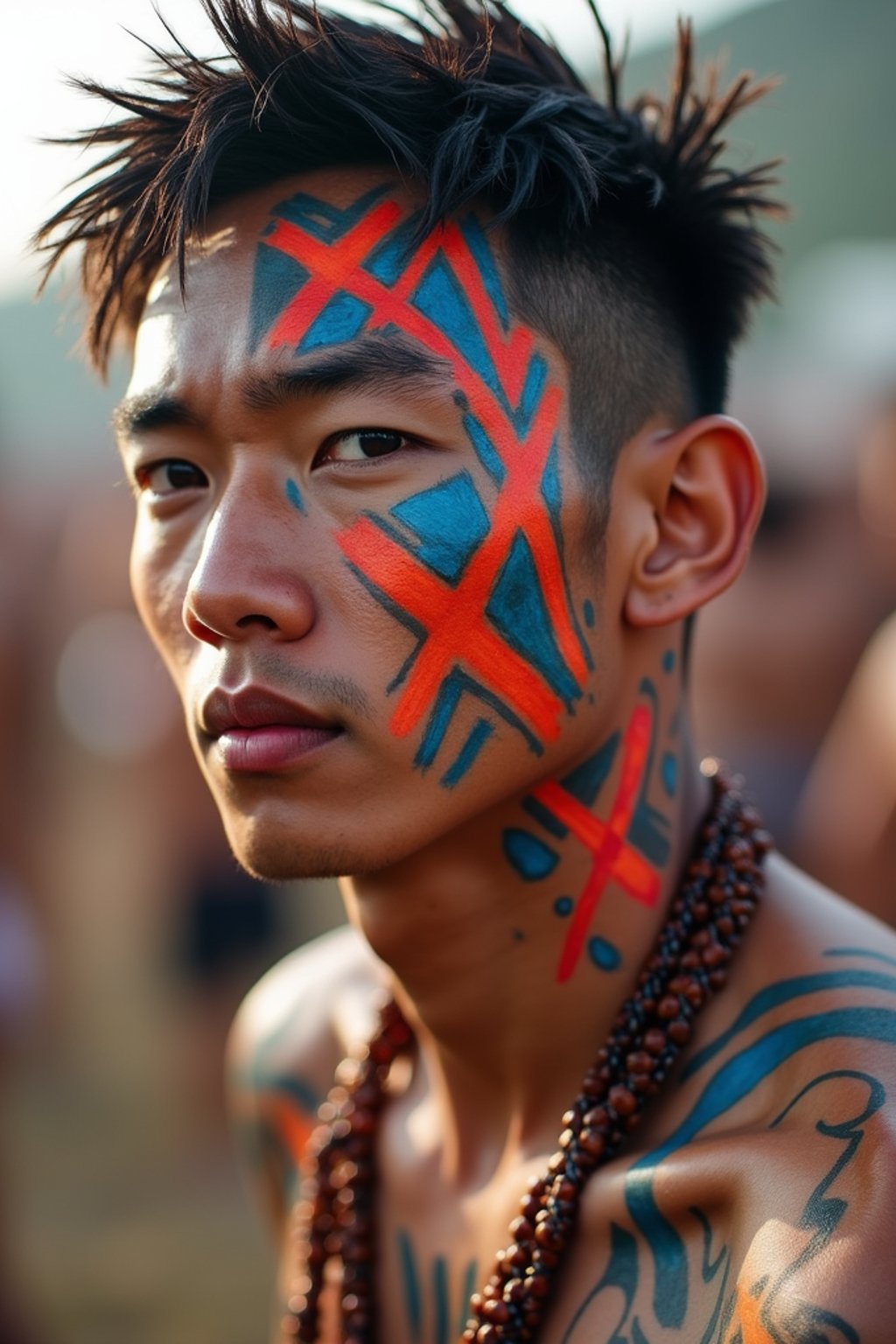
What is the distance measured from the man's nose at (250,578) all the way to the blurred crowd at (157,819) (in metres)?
3.05

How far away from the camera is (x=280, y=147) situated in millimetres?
2418

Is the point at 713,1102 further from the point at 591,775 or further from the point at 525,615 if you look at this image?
the point at 525,615

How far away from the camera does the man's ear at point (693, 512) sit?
101 inches

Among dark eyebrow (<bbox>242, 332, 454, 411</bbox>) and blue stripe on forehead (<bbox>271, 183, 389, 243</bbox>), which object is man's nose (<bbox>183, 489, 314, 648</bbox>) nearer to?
dark eyebrow (<bbox>242, 332, 454, 411</bbox>)

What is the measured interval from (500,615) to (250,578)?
40 centimetres

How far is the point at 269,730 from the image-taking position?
7.50ft

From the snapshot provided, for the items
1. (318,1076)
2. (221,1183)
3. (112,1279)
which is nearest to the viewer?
(318,1076)

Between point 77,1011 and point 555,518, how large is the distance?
7853 mm

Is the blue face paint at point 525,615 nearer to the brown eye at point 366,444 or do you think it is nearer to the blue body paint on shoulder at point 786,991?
the brown eye at point 366,444

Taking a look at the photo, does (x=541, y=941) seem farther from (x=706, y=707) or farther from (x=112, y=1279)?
(x=112, y=1279)

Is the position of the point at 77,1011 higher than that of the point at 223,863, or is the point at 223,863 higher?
the point at 223,863

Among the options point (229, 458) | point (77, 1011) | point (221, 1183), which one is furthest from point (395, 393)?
point (77, 1011)

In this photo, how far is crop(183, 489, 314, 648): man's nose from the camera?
2221 mm

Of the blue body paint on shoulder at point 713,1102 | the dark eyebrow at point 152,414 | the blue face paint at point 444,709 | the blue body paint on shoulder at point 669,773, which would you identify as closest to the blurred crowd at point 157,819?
the blue body paint on shoulder at point 669,773
